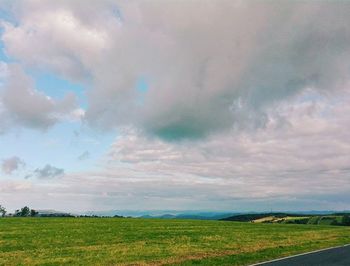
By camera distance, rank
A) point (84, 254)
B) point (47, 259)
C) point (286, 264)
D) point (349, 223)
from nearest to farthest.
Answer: point (286, 264), point (47, 259), point (84, 254), point (349, 223)

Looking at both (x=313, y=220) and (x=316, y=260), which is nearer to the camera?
(x=316, y=260)

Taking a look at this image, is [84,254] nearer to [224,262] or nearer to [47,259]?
[47,259]

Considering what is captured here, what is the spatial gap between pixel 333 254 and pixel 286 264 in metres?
6.59

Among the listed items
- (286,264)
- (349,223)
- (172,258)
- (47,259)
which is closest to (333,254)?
(286,264)

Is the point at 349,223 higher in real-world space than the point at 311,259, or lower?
higher

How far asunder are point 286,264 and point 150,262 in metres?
6.43

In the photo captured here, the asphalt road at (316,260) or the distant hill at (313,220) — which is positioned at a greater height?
the distant hill at (313,220)

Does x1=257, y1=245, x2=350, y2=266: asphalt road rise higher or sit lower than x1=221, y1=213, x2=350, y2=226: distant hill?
lower

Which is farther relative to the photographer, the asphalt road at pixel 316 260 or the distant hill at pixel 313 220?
the distant hill at pixel 313 220

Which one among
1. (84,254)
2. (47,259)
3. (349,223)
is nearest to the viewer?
(47,259)

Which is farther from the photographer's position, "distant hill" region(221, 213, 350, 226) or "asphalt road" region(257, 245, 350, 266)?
"distant hill" region(221, 213, 350, 226)

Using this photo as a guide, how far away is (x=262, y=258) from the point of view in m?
23.0

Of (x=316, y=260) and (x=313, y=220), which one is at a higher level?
(x=313, y=220)

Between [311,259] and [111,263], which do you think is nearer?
[111,263]
